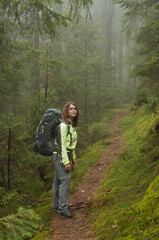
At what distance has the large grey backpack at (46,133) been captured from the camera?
150 inches

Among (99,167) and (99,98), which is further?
(99,98)

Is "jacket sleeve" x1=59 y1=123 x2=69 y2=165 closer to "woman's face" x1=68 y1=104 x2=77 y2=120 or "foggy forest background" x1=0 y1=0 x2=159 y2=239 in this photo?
"woman's face" x1=68 y1=104 x2=77 y2=120

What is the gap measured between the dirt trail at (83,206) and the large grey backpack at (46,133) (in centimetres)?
139

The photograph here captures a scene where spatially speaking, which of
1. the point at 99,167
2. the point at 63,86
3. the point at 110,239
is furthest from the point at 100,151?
the point at 110,239

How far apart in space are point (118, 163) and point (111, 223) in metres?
3.97

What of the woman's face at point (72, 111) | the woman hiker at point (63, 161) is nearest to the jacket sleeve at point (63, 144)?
the woman hiker at point (63, 161)

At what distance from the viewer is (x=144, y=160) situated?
16.9 ft

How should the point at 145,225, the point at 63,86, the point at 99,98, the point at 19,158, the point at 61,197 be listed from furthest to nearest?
the point at 99,98 < the point at 63,86 < the point at 19,158 < the point at 61,197 < the point at 145,225

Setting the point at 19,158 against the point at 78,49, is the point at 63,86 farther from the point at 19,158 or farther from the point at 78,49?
the point at 78,49

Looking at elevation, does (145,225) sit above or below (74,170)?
above

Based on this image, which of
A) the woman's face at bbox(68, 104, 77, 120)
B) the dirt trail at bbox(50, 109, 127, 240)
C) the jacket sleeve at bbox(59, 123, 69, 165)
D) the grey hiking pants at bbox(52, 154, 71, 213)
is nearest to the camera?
the dirt trail at bbox(50, 109, 127, 240)

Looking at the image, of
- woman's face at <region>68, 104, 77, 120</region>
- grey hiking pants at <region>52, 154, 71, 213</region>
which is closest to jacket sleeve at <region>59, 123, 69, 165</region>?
grey hiking pants at <region>52, 154, 71, 213</region>

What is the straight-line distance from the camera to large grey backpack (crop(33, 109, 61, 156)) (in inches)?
150

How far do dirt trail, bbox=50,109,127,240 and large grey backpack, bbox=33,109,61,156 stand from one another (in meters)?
1.39
